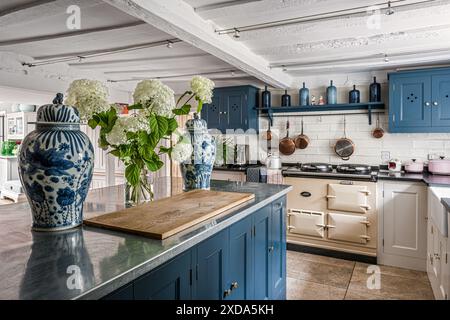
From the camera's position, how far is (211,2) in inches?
83.5

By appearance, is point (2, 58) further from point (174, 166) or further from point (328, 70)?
point (328, 70)

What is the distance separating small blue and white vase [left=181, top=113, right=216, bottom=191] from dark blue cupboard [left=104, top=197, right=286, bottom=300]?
16.8 inches

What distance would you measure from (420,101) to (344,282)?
2.12 meters

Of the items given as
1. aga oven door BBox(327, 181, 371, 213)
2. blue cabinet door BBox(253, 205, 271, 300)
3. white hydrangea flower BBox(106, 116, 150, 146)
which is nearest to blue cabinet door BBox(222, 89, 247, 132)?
aga oven door BBox(327, 181, 371, 213)

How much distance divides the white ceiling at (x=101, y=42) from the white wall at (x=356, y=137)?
3.11 ft

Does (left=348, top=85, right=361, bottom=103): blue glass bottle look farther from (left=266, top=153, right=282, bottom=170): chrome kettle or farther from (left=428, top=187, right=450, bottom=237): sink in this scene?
(left=428, top=187, right=450, bottom=237): sink

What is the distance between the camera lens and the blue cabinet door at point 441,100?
3.45m

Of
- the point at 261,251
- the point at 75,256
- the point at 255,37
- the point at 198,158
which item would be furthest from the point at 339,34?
the point at 75,256

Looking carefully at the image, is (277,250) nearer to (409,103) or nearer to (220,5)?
(220,5)

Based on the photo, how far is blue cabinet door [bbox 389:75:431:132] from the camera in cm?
→ 354

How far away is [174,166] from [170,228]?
443cm

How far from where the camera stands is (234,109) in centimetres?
462

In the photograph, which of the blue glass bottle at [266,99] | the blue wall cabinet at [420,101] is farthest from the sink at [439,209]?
the blue glass bottle at [266,99]
